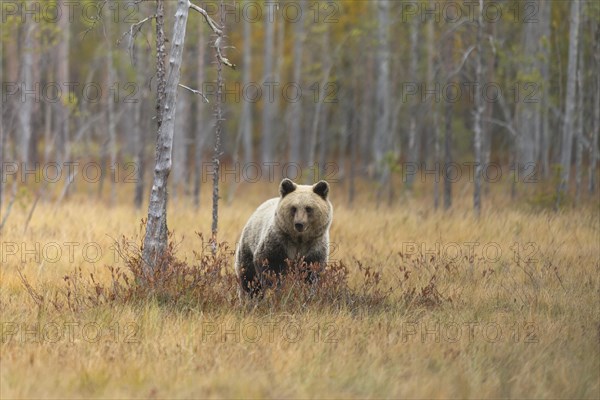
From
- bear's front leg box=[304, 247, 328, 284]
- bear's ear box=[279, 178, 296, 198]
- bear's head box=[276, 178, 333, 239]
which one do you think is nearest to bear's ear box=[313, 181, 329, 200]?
bear's head box=[276, 178, 333, 239]

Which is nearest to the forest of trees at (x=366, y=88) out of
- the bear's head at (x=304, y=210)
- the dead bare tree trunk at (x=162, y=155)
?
the dead bare tree trunk at (x=162, y=155)

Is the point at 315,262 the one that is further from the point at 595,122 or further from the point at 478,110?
the point at 595,122

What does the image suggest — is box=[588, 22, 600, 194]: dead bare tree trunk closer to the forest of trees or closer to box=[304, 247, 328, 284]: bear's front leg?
the forest of trees

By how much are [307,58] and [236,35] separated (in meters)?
4.57

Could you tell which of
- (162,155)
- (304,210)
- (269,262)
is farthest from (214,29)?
(269,262)

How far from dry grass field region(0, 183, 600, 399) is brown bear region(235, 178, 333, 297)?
406mm

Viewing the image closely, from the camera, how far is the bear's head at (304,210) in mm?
7797

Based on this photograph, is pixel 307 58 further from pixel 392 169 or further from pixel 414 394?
pixel 414 394

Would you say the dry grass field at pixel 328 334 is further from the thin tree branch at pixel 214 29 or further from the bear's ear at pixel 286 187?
the thin tree branch at pixel 214 29

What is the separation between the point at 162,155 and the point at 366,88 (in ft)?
61.7

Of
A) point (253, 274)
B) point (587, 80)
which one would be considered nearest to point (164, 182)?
point (253, 274)

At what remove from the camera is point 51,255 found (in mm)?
10750

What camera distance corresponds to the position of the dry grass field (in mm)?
5613

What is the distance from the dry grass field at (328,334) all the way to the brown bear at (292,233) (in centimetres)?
41
